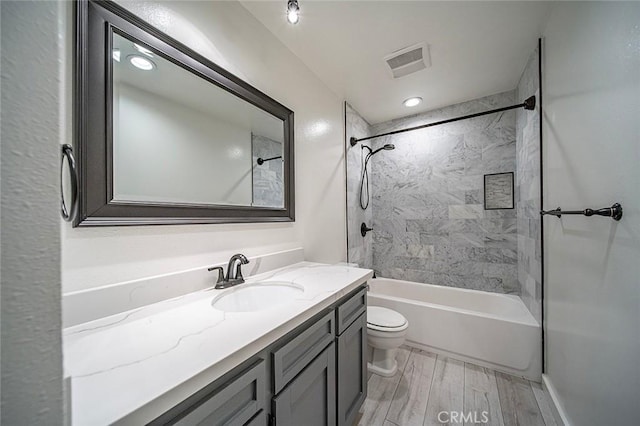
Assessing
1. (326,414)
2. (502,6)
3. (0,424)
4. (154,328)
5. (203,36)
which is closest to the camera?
(0,424)

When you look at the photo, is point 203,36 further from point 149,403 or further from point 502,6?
point 502,6

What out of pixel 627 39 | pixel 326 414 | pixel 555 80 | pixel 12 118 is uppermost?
pixel 555 80

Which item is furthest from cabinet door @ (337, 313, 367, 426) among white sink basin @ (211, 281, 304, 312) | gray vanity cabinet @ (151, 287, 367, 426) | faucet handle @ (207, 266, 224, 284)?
faucet handle @ (207, 266, 224, 284)

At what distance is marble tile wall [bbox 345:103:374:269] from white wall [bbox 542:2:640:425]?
155 cm

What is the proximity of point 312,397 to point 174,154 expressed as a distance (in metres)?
1.20

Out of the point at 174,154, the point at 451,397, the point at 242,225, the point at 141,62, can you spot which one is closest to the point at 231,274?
the point at 242,225

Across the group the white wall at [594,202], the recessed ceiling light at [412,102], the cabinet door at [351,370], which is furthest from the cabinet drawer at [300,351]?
the recessed ceiling light at [412,102]

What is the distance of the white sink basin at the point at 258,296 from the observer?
111 cm

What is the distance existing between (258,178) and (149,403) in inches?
46.8

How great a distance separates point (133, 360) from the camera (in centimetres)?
57

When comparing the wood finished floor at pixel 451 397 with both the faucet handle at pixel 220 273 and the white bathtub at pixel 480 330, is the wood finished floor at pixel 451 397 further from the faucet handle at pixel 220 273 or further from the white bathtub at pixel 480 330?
the faucet handle at pixel 220 273

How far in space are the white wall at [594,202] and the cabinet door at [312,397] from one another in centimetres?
104

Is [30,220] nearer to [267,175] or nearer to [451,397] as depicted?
[267,175]

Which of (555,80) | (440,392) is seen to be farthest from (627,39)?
(440,392)
